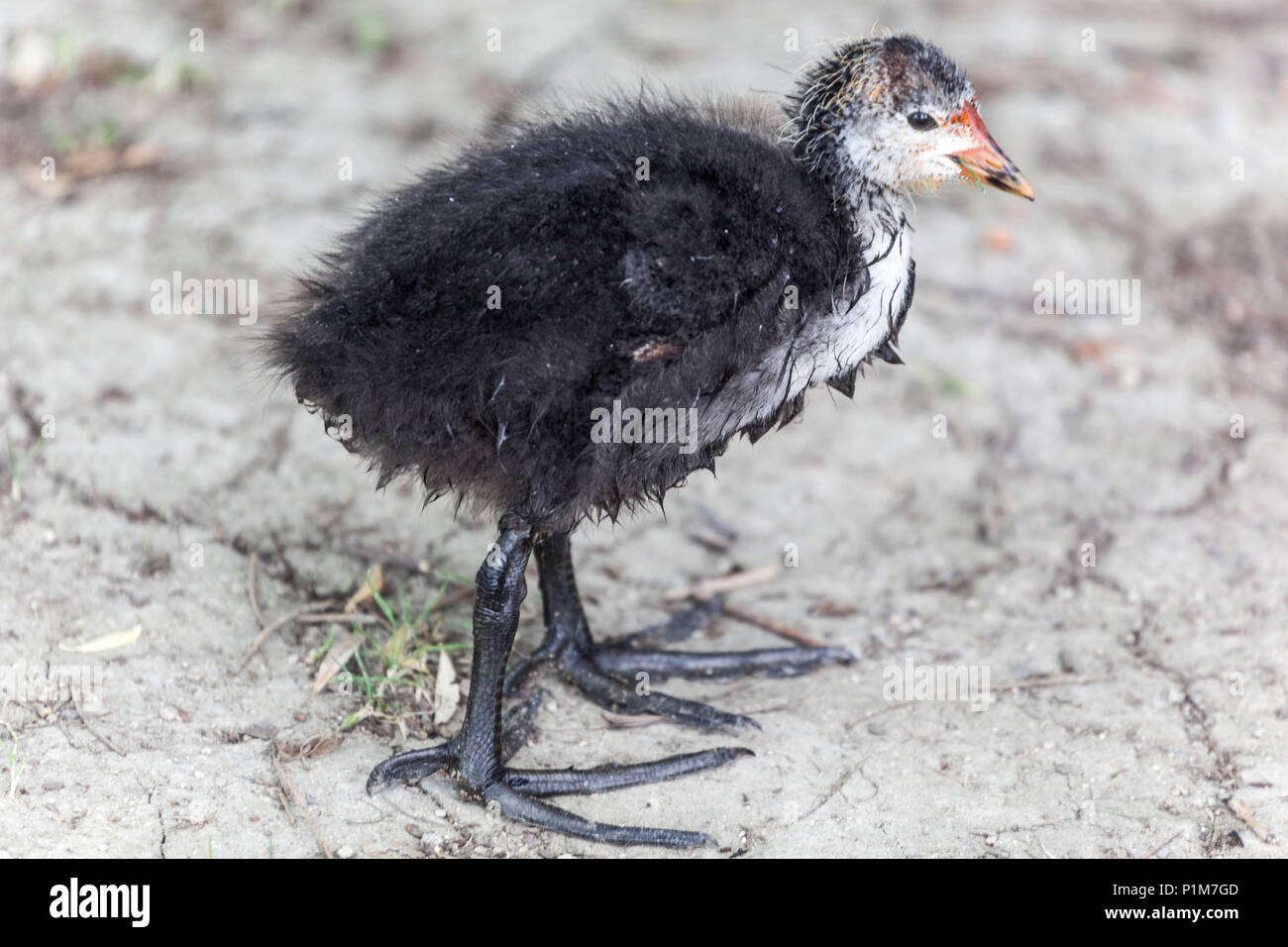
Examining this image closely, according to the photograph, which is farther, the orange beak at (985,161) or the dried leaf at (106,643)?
the dried leaf at (106,643)

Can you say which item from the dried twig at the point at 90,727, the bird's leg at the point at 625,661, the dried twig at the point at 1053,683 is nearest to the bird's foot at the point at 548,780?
the bird's leg at the point at 625,661

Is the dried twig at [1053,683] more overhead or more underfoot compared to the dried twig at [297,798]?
more overhead

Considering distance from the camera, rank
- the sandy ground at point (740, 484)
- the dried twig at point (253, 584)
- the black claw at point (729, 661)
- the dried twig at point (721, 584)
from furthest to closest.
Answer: the dried twig at point (721, 584) → the black claw at point (729, 661) → the dried twig at point (253, 584) → the sandy ground at point (740, 484)

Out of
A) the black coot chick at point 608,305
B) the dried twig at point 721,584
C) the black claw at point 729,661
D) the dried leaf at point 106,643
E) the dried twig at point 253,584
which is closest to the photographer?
the black coot chick at point 608,305

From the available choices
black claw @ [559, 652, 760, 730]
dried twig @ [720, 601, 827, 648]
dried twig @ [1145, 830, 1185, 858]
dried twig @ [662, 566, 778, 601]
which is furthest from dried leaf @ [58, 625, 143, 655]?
dried twig @ [1145, 830, 1185, 858]

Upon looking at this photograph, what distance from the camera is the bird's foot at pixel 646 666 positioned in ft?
11.7

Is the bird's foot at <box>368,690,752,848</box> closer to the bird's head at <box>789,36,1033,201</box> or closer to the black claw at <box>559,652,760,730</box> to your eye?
the black claw at <box>559,652,760,730</box>

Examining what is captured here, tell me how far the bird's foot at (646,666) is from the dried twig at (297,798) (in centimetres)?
69

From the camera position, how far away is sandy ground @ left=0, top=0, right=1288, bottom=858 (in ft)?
10.3

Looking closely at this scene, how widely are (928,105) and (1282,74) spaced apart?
4.38 metres

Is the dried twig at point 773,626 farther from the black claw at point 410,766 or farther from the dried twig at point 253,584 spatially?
the dried twig at point 253,584

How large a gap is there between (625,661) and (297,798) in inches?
41.0

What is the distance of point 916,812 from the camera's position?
123 inches
